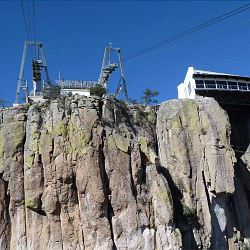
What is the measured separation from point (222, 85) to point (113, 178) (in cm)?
2397

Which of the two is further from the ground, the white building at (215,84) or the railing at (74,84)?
the railing at (74,84)

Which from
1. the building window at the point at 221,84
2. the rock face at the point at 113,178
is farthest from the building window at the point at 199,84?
the rock face at the point at 113,178

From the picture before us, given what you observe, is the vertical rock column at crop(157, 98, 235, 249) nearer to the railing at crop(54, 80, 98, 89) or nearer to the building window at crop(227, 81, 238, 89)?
the building window at crop(227, 81, 238, 89)

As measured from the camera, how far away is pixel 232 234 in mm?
43469

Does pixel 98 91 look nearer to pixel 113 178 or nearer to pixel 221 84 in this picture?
pixel 113 178

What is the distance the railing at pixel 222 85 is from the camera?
53.9 m

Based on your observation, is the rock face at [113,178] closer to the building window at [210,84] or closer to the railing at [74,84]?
the building window at [210,84]

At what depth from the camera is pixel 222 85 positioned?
54.5 m

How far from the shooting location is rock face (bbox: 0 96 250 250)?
36.5 metres

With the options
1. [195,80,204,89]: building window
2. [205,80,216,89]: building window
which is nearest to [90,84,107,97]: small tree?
[195,80,204,89]: building window

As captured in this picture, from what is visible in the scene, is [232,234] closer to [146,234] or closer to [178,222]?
[178,222]

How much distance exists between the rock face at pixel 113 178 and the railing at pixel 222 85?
9.01 metres

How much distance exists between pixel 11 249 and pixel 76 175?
8.79 m

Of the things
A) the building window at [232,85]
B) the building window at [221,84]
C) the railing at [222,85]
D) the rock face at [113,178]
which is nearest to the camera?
the rock face at [113,178]
